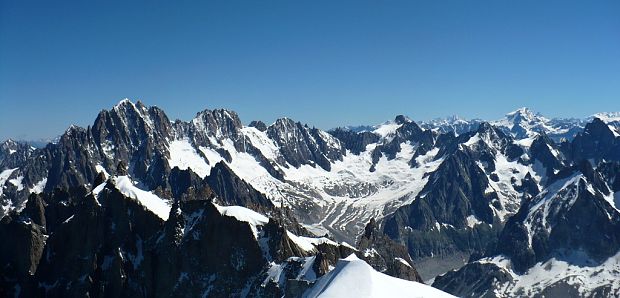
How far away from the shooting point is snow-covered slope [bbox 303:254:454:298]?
141 meters

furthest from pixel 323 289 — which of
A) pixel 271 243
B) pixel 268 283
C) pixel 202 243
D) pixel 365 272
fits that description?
pixel 202 243

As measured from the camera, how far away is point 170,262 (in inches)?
7840

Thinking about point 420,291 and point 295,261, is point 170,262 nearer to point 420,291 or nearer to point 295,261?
point 295,261

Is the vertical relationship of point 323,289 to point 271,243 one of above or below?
below

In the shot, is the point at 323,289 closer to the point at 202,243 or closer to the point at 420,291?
the point at 420,291

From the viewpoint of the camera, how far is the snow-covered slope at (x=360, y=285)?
141 meters

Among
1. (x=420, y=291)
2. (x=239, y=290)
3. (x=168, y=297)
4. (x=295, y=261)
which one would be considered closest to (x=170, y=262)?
(x=168, y=297)

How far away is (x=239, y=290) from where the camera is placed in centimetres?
18900

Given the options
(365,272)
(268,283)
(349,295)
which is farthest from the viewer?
(268,283)

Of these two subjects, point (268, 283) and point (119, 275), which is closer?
point (268, 283)

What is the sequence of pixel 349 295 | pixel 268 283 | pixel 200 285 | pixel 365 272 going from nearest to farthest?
1. pixel 349 295
2. pixel 365 272
3. pixel 268 283
4. pixel 200 285

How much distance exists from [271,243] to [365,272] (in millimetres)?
54214

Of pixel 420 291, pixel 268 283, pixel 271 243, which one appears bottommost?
pixel 420 291

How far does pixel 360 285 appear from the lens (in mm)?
144000
